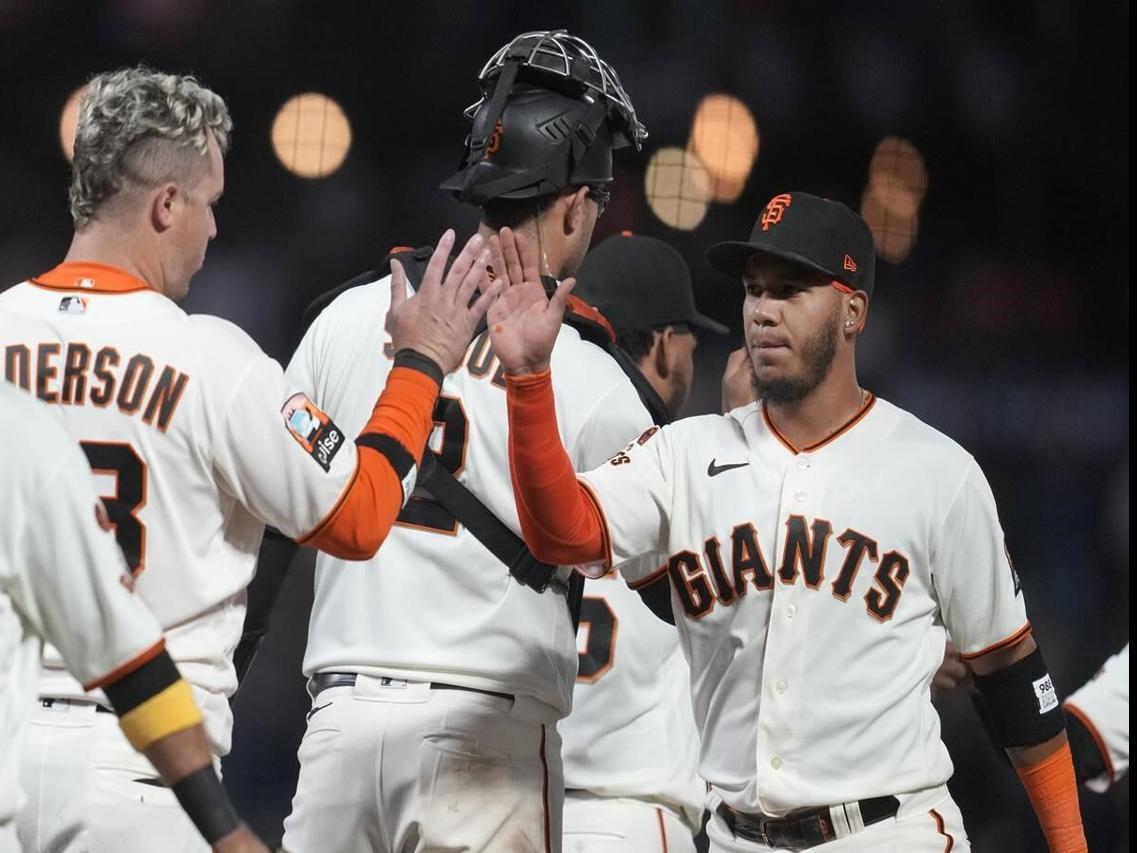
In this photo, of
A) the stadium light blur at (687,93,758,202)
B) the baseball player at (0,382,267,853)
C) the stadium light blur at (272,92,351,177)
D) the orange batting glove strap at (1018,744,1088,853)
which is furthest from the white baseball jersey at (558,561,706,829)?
the stadium light blur at (687,93,758,202)

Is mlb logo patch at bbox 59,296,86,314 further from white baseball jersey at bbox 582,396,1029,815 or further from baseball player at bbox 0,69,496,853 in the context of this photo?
white baseball jersey at bbox 582,396,1029,815

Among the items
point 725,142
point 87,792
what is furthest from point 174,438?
point 725,142

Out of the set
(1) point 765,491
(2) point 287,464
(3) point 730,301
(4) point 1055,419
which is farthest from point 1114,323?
(2) point 287,464

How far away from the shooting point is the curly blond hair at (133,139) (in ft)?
8.25

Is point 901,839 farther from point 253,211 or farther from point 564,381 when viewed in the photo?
point 253,211

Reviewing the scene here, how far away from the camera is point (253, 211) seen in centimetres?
574

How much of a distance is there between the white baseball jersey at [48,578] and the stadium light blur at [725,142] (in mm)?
4458

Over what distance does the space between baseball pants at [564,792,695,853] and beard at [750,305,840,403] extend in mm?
1211

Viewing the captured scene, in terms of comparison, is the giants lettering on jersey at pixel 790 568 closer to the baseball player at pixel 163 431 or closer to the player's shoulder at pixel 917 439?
the player's shoulder at pixel 917 439

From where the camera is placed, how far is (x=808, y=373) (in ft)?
10.1

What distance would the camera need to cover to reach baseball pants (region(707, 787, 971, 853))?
2.82 meters

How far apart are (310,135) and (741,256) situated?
2996 mm

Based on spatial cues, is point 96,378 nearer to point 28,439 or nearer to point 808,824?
point 28,439

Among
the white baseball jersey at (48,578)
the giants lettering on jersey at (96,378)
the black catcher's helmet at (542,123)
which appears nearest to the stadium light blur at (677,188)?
the black catcher's helmet at (542,123)
